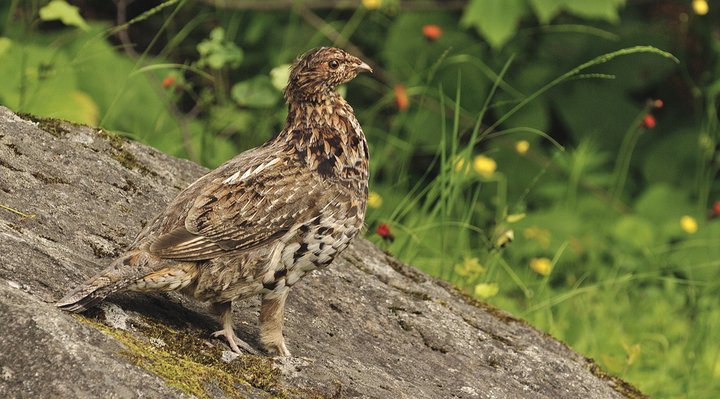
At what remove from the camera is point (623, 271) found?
759 centimetres

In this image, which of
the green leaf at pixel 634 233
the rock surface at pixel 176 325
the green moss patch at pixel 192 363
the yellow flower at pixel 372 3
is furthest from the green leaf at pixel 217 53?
the green leaf at pixel 634 233

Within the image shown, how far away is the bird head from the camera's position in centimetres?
443

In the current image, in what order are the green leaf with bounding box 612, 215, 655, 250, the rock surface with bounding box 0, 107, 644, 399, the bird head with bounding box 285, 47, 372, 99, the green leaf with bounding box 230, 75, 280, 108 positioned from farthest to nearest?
the green leaf with bounding box 612, 215, 655, 250 < the green leaf with bounding box 230, 75, 280, 108 < the bird head with bounding box 285, 47, 372, 99 < the rock surface with bounding box 0, 107, 644, 399

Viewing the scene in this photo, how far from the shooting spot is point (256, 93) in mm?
6426

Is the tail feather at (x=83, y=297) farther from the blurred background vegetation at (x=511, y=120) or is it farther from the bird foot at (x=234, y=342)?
the blurred background vegetation at (x=511, y=120)

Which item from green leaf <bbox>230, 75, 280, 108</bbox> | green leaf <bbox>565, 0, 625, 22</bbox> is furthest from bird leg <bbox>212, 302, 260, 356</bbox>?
green leaf <bbox>565, 0, 625, 22</bbox>

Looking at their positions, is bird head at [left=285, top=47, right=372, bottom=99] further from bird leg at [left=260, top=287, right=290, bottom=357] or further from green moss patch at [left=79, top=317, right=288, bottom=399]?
green moss patch at [left=79, top=317, right=288, bottom=399]

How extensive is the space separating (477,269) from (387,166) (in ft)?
8.17

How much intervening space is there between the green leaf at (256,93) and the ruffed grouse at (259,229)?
2027mm

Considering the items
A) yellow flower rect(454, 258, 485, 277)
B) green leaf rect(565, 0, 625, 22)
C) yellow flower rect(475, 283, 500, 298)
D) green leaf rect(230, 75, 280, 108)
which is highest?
green leaf rect(565, 0, 625, 22)

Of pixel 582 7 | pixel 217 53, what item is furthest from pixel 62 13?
pixel 582 7

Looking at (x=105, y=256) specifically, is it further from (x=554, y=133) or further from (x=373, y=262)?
(x=554, y=133)

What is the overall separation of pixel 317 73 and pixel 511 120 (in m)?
3.96

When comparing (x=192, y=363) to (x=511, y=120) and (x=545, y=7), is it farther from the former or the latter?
(x=511, y=120)
